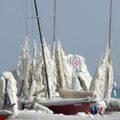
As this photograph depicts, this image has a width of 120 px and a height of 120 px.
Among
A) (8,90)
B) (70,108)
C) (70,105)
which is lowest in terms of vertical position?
(70,108)

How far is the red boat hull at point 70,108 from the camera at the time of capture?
102ft

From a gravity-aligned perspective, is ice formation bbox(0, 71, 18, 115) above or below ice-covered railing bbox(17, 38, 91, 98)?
below

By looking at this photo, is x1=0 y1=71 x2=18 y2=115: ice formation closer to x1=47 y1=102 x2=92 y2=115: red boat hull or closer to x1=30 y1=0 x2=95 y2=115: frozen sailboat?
x1=30 y1=0 x2=95 y2=115: frozen sailboat

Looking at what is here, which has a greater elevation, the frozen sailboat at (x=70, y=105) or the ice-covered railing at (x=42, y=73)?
the ice-covered railing at (x=42, y=73)

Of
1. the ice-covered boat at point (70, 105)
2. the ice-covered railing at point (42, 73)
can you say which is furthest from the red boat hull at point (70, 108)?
the ice-covered railing at point (42, 73)

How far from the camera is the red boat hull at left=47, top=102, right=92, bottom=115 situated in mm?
31055

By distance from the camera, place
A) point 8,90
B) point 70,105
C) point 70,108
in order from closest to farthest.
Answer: point 8,90, point 70,105, point 70,108

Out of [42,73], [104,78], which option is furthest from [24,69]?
[104,78]

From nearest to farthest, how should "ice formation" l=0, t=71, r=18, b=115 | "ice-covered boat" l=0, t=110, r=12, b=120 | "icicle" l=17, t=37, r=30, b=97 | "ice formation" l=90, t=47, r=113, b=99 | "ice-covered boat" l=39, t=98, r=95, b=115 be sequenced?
1. "ice-covered boat" l=0, t=110, r=12, b=120
2. "ice formation" l=0, t=71, r=18, b=115
3. "ice-covered boat" l=39, t=98, r=95, b=115
4. "icicle" l=17, t=37, r=30, b=97
5. "ice formation" l=90, t=47, r=113, b=99

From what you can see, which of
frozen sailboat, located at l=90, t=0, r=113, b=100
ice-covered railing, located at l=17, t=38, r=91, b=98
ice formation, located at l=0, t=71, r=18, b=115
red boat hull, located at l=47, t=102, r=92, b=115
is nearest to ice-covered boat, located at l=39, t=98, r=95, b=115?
red boat hull, located at l=47, t=102, r=92, b=115

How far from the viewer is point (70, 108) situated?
3152 centimetres

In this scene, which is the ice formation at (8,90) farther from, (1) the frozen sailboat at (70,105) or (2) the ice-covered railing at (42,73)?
(2) the ice-covered railing at (42,73)

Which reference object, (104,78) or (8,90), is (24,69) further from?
(8,90)

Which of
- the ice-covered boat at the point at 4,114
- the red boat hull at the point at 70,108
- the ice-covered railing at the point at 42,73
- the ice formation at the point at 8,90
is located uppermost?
the ice-covered railing at the point at 42,73
